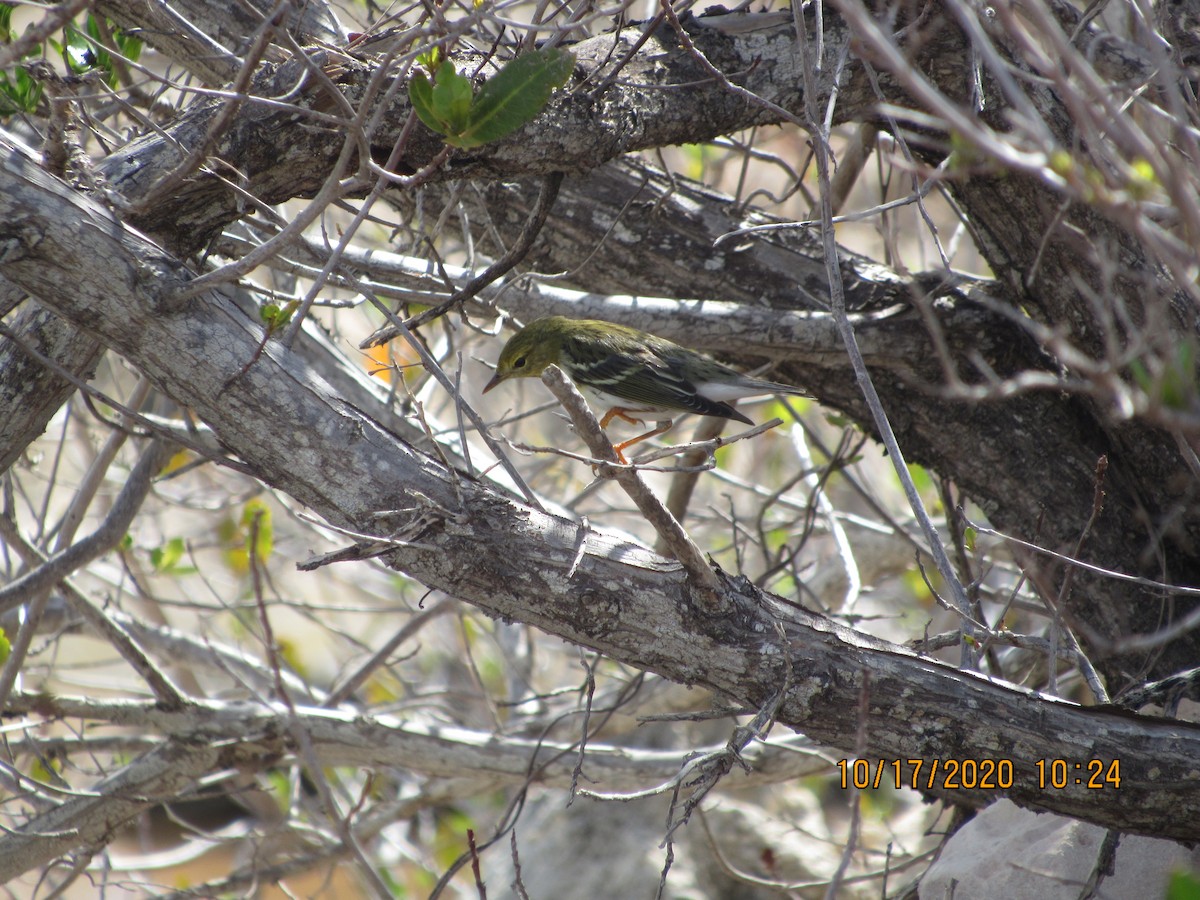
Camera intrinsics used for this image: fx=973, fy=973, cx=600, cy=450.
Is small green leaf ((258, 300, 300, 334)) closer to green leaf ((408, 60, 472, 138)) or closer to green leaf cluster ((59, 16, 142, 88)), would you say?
green leaf ((408, 60, 472, 138))

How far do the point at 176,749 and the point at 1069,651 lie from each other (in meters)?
3.09

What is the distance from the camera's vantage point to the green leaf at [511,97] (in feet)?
7.36

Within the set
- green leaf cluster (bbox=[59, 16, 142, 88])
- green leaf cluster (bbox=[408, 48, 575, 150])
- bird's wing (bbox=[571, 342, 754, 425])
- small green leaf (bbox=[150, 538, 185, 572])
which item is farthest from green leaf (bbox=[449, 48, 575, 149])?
small green leaf (bbox=[150, 538, 185, 572])

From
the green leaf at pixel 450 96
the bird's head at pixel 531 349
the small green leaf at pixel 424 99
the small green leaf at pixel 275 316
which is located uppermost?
the bird's head at pixel 531 349

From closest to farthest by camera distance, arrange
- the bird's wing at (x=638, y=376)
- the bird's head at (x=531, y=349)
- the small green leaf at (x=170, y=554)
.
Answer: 1. the bird's wing at (x=638, y=376)
2. the bird's head at (x=531, y=349)
3. the small green leaf at (x=170, y=554)

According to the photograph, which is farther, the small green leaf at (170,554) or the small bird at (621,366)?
the small green leaf at (170,554)

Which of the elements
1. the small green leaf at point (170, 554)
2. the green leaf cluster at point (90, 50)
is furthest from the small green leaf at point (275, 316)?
the small green leaf at point (170, 554)

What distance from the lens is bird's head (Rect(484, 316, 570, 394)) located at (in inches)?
177

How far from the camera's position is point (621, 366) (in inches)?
176

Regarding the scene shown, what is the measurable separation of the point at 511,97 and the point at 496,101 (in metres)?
0.04
